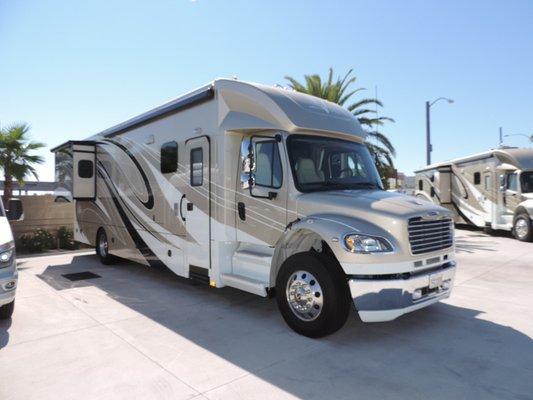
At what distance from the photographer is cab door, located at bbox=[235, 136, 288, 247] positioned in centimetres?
548

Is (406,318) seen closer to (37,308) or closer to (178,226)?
(178,226)

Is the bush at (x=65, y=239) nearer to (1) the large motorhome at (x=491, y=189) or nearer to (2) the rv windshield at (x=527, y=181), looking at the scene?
(1) the large motorhome at (x=491, y=189)

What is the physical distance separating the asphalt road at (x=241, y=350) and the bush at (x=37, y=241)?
6125 millimetres

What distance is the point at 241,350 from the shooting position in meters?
4.64

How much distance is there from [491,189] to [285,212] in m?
13.1

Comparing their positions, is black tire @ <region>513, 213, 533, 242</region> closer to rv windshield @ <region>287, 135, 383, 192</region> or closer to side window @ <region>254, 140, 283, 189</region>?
rv windshield @ <region>287, 135, 383, 192</region>

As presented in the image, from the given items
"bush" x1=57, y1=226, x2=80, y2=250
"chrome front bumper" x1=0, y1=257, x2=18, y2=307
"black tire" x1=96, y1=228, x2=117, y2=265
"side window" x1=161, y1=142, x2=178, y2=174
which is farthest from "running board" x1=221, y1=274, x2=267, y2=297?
"bush" x1=57, y1=226, x2=80, y2=250

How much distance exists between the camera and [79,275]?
8.95 meters

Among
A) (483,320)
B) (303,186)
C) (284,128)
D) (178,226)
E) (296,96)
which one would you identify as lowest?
(483,320)

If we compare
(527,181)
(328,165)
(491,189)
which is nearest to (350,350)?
(328,165)

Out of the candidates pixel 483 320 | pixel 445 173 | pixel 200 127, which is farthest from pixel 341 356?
pixel 445 173

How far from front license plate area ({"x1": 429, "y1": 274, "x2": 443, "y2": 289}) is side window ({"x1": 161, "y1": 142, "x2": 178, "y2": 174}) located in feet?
14.2

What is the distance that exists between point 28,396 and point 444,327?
471 centimetres

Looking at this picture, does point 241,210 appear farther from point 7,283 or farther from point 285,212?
point 7,283
